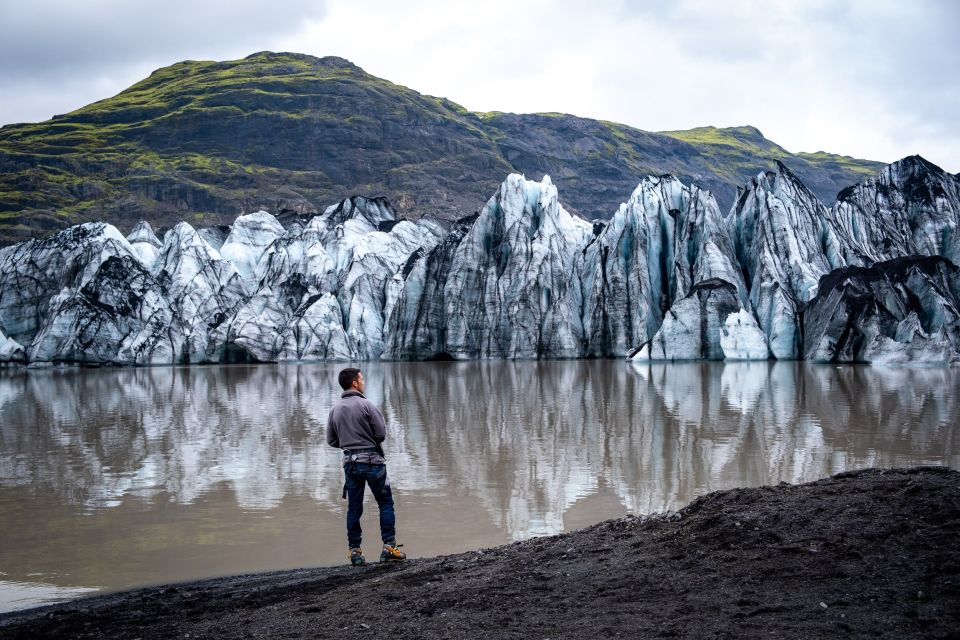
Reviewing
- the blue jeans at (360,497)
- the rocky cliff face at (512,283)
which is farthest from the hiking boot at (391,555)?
the rocky cliff face at (512,283)

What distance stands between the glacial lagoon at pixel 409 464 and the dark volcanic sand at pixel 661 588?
149 cm

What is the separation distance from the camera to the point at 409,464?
1309 cm

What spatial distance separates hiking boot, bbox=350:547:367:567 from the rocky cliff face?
131 feet

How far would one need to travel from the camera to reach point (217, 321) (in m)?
61.1

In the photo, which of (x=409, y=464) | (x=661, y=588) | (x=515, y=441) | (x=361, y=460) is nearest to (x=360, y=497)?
(x=361, y=460)

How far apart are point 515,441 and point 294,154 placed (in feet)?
395

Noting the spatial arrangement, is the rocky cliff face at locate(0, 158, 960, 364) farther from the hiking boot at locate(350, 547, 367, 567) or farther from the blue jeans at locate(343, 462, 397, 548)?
the hiking boot at locate(350, 547, 367, 567)

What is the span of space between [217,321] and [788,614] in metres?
60.2

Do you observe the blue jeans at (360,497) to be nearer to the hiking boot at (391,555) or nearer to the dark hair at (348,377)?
the hiking boot at (391,555)

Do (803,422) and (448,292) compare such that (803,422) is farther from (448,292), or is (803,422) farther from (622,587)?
(448,292)

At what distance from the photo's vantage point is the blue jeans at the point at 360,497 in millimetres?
7664

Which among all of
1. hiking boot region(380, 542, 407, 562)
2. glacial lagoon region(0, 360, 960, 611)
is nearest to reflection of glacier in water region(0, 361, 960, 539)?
glacial lagoon region(0, 360, 960, 611)

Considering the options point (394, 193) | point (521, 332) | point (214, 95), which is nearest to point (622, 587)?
point (521, 332)

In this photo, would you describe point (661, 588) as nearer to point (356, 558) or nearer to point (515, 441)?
point (356, 558)
